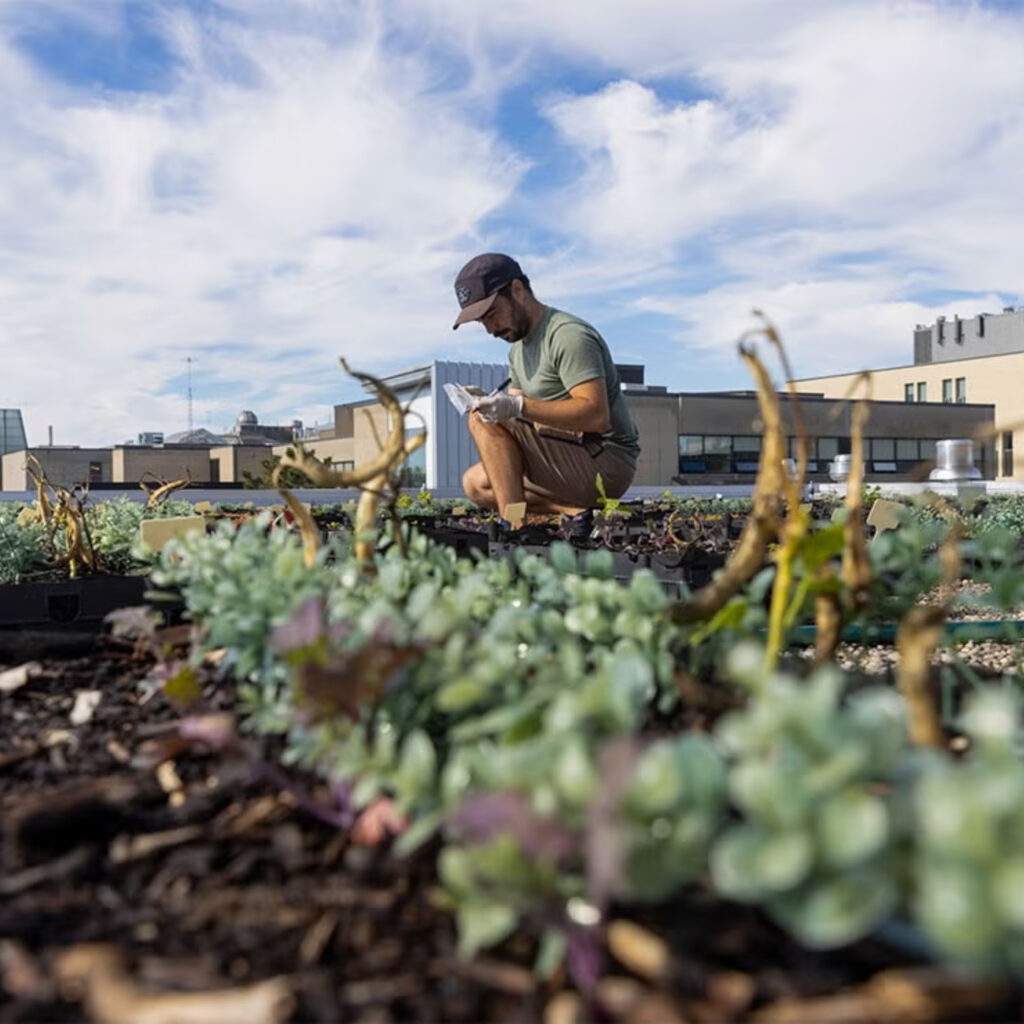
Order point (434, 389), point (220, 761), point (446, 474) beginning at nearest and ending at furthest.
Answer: point (220, 761) → point (434, 389) → point (446, 474)

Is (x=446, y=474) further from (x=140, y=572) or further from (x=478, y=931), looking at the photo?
(x=478, y=931)

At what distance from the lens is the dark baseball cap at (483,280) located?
436cm

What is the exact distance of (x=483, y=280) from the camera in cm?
439

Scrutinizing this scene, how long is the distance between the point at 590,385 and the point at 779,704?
12.4 ft

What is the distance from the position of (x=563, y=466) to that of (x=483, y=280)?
93cm

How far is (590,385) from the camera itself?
14.2 ft

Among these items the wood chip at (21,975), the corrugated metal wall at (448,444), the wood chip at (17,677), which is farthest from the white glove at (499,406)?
the corrugated metal wall at (448,444)

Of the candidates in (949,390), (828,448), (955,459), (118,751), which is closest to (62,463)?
(828,448)

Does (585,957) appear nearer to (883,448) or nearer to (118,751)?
(118,751)

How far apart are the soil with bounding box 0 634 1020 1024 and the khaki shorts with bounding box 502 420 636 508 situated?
3.67 meters

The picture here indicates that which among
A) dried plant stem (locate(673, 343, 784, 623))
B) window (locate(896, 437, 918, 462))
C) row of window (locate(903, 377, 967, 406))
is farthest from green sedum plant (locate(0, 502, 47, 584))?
row of window (locate(903, 377, 967, 406))

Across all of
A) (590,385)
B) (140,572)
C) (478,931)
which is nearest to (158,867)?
(478,931)

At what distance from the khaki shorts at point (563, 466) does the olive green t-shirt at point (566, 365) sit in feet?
0.29

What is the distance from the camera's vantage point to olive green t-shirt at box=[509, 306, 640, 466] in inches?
171
